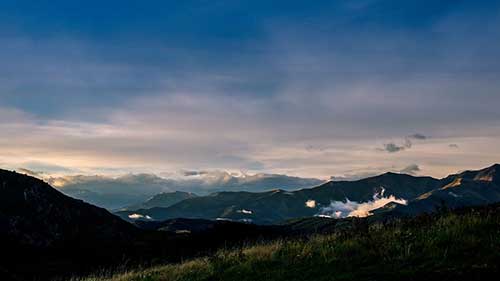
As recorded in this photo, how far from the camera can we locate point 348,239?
47.5 feet

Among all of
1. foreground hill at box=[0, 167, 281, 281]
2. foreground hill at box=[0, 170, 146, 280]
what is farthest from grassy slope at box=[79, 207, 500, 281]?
foreground hill at box=[0, 170, 146, 280]

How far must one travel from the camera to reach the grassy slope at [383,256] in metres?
10.2

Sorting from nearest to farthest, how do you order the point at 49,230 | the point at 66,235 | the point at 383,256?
the point at 383,256, the point at 49,230, the point at 66,235

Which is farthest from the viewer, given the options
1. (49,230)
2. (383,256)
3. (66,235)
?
(66,235)

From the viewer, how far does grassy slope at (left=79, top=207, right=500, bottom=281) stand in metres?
10.2

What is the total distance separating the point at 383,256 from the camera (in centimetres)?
1169

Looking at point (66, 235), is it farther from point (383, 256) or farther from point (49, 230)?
point (383, 256)

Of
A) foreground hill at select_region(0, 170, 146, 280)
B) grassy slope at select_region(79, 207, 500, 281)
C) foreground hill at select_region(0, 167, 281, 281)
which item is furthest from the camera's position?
foreground hill at select_region(0, 170, 146, 280)

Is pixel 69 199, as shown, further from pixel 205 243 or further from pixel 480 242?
pixel 480 242

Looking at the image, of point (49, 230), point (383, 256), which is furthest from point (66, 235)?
point (383, 256)

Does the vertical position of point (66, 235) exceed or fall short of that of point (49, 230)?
it falls short

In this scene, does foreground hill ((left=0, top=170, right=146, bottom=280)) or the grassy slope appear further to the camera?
foreground hill ((left=0, top=170, right=146, bottom=280))

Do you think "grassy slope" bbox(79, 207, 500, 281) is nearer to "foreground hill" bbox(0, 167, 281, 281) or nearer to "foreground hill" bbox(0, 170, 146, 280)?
"foreground hill" bbox(0, 167, 281, 281)

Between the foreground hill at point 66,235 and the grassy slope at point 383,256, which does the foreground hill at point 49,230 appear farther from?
the grassy slope at point 383,256
